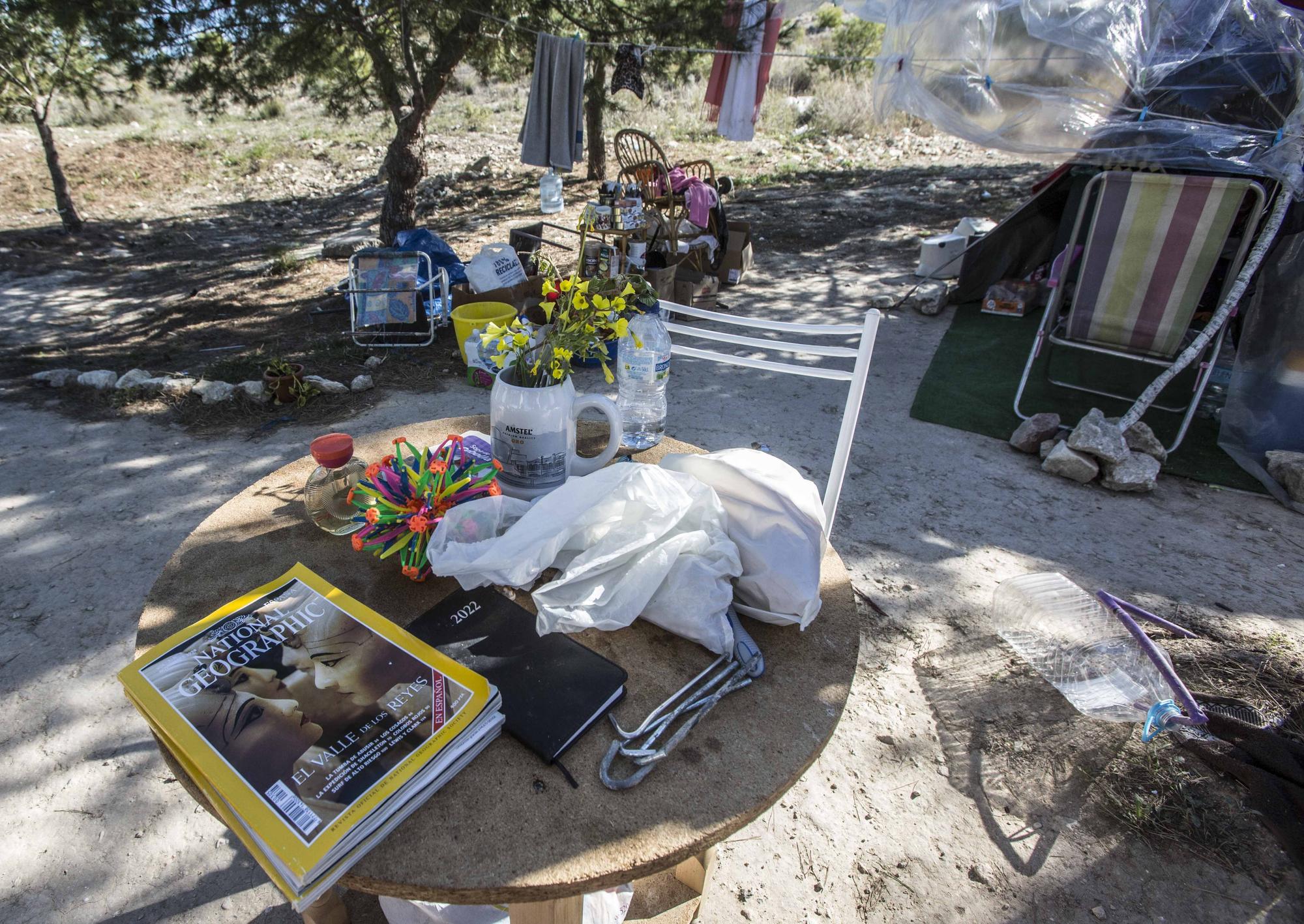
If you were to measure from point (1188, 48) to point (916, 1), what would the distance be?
1.58 m

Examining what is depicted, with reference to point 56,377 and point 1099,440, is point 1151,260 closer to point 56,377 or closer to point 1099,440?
point 1099,440

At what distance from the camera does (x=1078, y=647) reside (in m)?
2.29

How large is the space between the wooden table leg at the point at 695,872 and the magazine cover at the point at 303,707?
0.83m

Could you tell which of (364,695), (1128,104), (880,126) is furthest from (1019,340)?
(880,126)

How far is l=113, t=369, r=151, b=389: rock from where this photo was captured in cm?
383

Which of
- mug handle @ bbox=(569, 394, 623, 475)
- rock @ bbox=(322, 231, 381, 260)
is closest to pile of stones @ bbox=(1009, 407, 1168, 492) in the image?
mug handle @ bbox=(569, 394, 623, 475)

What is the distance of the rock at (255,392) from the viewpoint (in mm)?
3779

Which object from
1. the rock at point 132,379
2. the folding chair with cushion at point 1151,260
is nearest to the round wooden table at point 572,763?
the rock at point 132,379

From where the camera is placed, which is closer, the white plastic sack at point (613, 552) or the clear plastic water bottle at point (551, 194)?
the white plastic sack at point (613, 552)

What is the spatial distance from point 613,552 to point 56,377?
4461 millimetres

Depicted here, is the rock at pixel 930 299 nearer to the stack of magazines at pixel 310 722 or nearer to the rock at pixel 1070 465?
the rock at pixel 1070 465

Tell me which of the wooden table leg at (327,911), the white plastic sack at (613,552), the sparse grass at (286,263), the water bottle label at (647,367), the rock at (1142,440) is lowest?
the wooden table leg at (327,911)

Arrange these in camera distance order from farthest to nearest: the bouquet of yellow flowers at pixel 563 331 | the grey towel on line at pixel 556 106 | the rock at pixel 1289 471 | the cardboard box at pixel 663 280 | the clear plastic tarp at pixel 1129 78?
the grey towel on line at pixel 556 106
the cardboard box at pixel 663 280
the clear plastic tarp at pixel 1129 78
the rock at pixel 1289 471
the bouquet of yellow flowers at pixel 563 331

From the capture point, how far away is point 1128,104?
3.99 meters
